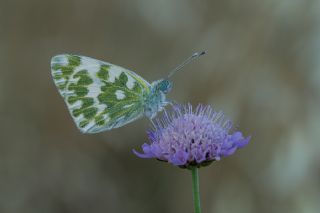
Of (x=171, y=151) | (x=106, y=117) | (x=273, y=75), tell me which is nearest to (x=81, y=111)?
(x=106, y=117)

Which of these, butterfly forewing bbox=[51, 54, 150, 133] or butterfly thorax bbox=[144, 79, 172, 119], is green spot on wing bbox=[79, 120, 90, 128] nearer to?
butterfly forewing bbox=[51, 54, 150, 133]

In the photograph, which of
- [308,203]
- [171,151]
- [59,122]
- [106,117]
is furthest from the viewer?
[59,122]

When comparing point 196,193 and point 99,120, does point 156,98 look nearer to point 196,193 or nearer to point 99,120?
point 99,120

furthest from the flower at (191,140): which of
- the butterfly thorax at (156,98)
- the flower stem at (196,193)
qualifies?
the butterfly thorax at (156,98)

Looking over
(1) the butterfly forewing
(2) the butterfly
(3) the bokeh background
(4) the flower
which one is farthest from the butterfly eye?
(3) the bokeh background

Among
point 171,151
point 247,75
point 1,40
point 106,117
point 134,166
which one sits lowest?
point 171,151

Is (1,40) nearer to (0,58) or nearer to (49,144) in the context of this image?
(0,58)
